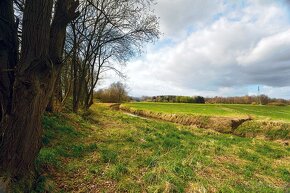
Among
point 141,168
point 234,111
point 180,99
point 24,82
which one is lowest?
point 141,168

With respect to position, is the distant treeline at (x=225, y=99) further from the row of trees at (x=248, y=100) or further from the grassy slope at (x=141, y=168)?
the grassy slope at (x=141, y=168)

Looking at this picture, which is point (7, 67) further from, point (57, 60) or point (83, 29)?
point (83, 29)

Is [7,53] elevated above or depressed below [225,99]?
below

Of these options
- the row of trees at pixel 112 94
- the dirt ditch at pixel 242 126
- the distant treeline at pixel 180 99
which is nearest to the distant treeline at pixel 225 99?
the distant treeline at pixel 180 99

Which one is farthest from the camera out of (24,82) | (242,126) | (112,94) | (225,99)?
(225,99)

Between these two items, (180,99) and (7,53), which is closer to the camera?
(7,53)

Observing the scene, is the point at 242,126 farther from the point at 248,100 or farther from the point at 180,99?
the point at 248,100

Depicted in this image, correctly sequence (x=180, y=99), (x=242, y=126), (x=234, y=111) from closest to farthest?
(x=242, y=126) < (x=234, y=111) < (x=180, y=99)

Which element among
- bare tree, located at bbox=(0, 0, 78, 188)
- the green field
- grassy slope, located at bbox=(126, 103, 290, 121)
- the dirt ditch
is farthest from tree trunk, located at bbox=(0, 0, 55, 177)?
grassy slope, located at bbox=(126, 103, 290, 121)

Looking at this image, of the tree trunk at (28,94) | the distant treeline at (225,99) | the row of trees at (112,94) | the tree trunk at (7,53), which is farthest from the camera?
the distant treeline at (225,99)

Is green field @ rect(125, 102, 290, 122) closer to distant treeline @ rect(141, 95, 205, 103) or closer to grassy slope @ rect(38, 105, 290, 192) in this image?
grassy slope @ rect(38, 105, 290, 192)

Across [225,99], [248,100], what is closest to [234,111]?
[248,100]

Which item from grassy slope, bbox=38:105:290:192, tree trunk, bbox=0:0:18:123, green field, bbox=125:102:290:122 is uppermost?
tree trunk, bbox=0:0:18:123

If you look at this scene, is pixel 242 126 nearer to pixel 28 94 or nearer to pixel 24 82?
pixel 28 94
